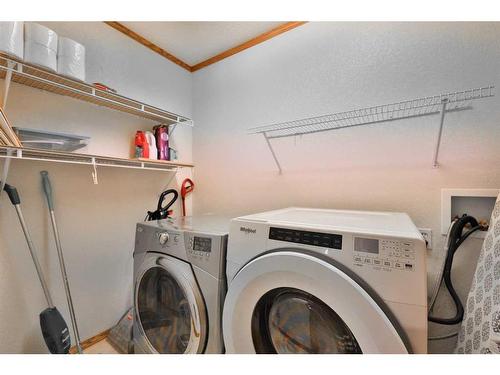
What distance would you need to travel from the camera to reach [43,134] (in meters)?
1.17

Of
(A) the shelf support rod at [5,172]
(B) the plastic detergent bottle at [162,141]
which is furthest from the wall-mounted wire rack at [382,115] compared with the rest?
(A) the shelf support rod at [5,172]

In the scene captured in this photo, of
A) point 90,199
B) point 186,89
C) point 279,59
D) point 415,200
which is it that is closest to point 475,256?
point 415,200

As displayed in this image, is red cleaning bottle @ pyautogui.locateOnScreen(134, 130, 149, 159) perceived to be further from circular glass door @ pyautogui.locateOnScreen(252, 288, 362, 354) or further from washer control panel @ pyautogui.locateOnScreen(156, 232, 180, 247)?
circular glass door @ pyautogui.locateOnScreen(252, 288, 362, 354)

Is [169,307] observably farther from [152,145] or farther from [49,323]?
[152,145]

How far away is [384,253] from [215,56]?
2.14m

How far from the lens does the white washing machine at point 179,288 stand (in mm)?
1015

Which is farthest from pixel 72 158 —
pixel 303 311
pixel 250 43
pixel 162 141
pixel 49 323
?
pixel 250 43

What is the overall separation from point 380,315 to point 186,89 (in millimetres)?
2318

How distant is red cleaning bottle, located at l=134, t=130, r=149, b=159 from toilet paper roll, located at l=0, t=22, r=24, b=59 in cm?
73

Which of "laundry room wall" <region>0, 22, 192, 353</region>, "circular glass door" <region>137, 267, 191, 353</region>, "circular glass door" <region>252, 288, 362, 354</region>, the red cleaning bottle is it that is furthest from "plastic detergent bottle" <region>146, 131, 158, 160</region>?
"circular glass door" <region>252, 288, 362, 354</region>

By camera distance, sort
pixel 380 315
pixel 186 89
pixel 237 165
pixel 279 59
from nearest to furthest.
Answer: pixel 380 315, pixel 279 59, pixel 237 165, pixel 186 89

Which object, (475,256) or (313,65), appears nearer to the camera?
(475,256)

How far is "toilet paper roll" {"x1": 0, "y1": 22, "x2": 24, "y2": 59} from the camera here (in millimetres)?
952

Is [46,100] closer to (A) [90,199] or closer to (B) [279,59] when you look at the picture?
(A) [90,199]
